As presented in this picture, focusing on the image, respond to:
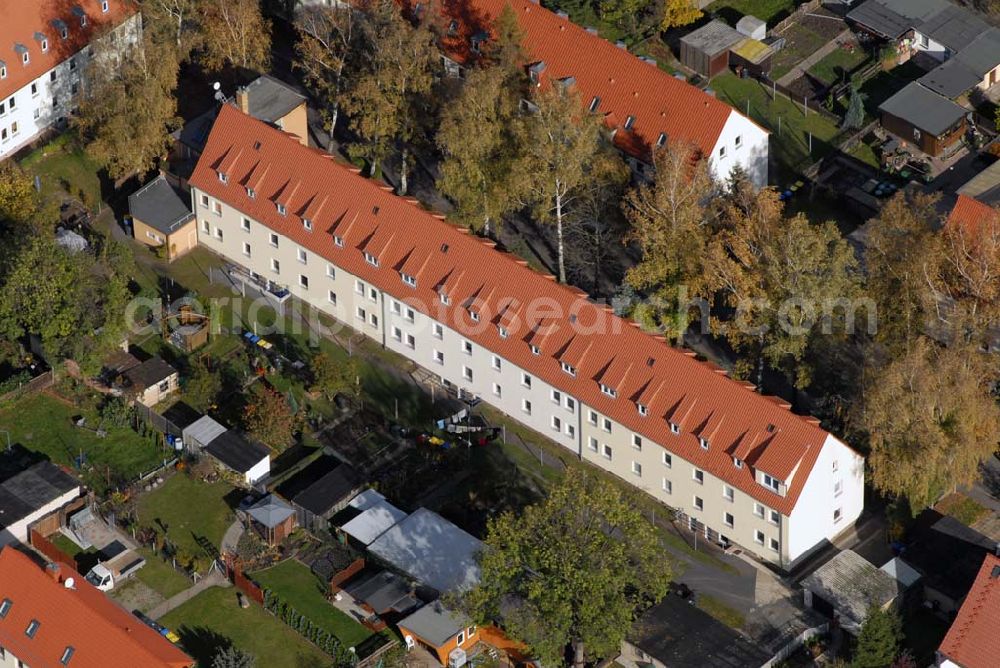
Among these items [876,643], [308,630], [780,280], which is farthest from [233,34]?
[876,643]

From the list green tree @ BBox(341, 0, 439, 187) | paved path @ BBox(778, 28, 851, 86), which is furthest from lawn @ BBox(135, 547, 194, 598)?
paved path @ BBox(778, 28, 851, 86)

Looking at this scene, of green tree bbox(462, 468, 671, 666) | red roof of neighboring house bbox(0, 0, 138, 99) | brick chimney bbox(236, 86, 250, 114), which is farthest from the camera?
red roof of neighboring house bbox(0, 0, 138, 99)

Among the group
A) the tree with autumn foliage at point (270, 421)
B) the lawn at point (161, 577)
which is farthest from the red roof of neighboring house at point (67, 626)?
the tree with autumn foliage at point (270, 421)

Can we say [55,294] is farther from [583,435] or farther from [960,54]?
[960,54]

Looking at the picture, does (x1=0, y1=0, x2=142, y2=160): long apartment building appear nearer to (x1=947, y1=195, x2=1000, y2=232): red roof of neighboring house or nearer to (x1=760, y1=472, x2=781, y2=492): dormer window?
(x1=760, y1=472, x2=781, y2=492): dormer window

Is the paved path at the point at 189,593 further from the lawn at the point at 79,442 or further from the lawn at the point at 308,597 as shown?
the lawn at the point at 79,442

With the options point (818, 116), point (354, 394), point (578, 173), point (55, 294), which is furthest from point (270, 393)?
point (818, 116)
